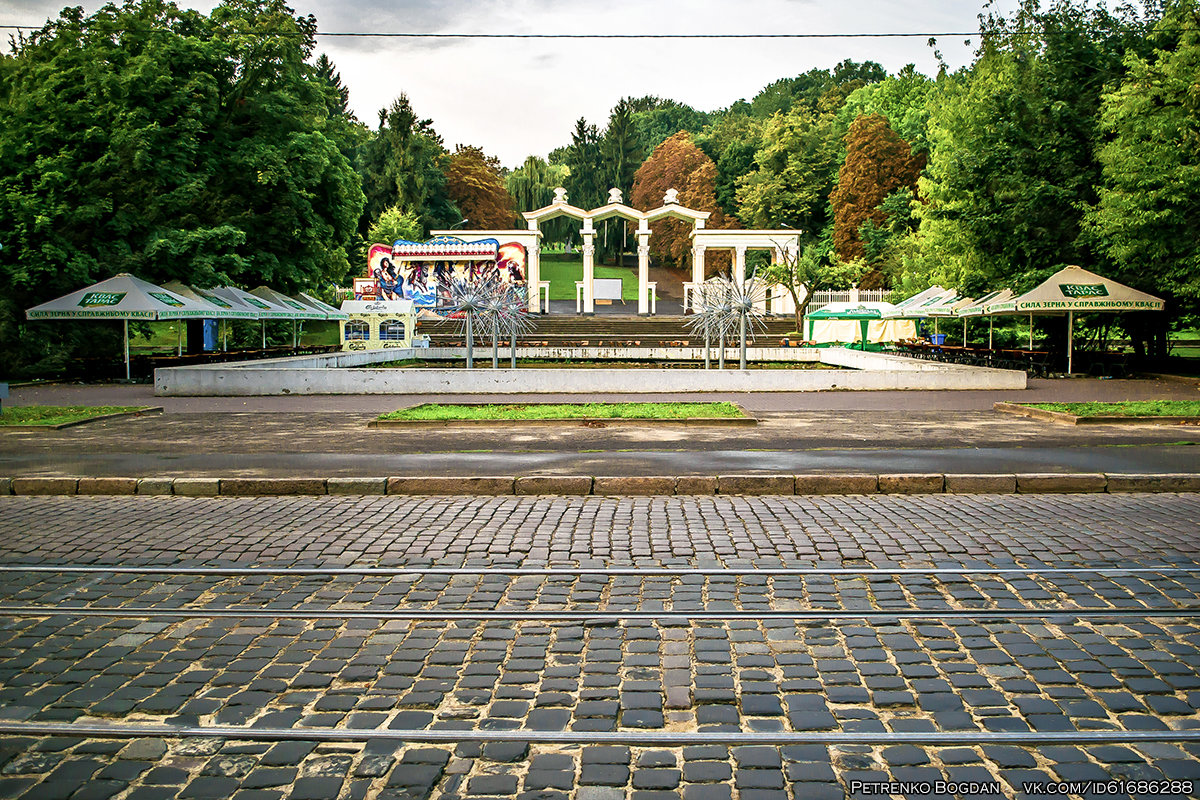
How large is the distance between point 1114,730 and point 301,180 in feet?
115

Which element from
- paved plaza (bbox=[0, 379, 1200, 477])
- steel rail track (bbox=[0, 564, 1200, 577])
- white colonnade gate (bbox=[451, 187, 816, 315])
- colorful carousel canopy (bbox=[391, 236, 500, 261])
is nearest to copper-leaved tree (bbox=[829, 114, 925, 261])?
white colonnade gate (bbox=[451, 187, 816, 315])

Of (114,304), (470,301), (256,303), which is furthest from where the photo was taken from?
(256,303)

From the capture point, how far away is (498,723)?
404cm

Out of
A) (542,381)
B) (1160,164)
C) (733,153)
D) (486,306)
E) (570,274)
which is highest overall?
(733,153)

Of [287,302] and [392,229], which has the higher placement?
[392,229]

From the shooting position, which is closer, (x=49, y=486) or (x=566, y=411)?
(x=49, y=486)

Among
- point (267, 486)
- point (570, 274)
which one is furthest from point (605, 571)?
point (570, 274)

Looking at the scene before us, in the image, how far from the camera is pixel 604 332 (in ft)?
158

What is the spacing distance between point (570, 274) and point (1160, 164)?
74.1m

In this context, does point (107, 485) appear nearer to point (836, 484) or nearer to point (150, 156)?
point (836, 484)

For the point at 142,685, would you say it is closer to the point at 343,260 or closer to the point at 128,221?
the point at 128,221

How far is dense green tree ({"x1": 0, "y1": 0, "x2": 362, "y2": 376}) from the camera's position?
95.5ft

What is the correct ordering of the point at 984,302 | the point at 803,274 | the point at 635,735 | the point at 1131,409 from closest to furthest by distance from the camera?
the point at 635,735
the point at 1131,409
the point at 984,302
the point at 803,274

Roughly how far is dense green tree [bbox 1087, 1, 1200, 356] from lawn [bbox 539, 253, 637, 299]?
51107mm
